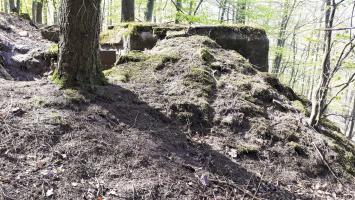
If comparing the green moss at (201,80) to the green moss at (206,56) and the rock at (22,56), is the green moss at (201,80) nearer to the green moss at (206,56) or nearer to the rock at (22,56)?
the green moss at (206,56)

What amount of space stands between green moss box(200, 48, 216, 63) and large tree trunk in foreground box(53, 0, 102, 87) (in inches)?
72.6

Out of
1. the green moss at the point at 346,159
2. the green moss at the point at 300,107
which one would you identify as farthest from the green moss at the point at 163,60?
the green moss at the point at 346,159

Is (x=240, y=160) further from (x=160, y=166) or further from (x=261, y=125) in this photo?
(x=160, y=166)

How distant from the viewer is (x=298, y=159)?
4.02 meters

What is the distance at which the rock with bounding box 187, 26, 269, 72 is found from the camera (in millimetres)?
6188

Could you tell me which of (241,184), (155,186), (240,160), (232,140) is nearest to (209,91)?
(232,140)

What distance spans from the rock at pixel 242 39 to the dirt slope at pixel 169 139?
938 mm

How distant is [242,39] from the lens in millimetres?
6234

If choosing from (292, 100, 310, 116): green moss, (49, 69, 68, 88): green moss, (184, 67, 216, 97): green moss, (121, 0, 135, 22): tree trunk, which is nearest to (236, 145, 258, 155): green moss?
(184, 67, 216, 97): green moss

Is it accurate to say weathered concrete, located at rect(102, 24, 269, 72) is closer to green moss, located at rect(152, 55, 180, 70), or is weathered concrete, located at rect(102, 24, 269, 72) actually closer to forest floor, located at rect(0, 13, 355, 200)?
forest floor, located at rect(0, 13, 355, 200)

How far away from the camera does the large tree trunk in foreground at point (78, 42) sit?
3777 millimetres

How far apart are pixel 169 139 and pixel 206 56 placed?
6.58ft

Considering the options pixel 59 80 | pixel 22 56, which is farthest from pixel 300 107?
pixel 22 56

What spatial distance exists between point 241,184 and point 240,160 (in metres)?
0.46
